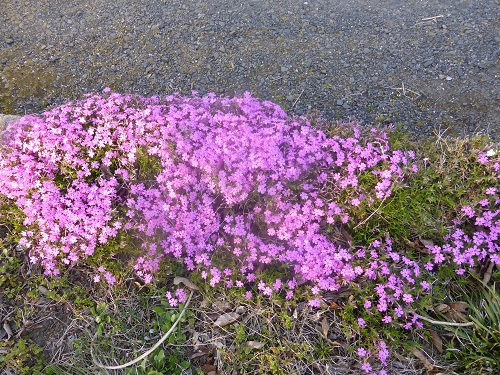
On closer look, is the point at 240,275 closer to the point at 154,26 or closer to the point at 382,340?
the point at 382,340

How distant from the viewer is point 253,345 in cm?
282

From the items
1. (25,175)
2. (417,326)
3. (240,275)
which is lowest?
(417,326)

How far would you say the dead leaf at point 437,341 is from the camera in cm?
281

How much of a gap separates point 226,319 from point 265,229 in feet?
2.17

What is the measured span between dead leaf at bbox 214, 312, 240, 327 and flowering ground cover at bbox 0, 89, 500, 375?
0.6 inches

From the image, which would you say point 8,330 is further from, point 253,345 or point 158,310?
point 253,345

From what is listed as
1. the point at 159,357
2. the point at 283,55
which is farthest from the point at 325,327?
the point at 283,55

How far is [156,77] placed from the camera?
4949 mm

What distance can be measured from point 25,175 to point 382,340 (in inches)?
106

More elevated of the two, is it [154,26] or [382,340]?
[154,26]

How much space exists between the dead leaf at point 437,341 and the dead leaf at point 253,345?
1097mm

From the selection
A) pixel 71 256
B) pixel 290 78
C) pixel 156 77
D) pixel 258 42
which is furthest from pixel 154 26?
pixel 71 256

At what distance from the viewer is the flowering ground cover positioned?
2.82 meters

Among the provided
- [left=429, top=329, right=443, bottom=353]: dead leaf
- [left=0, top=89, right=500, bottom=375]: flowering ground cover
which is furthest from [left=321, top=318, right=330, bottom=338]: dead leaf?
[left=429, top=329, right=443, bottom=353]: dead leaf
